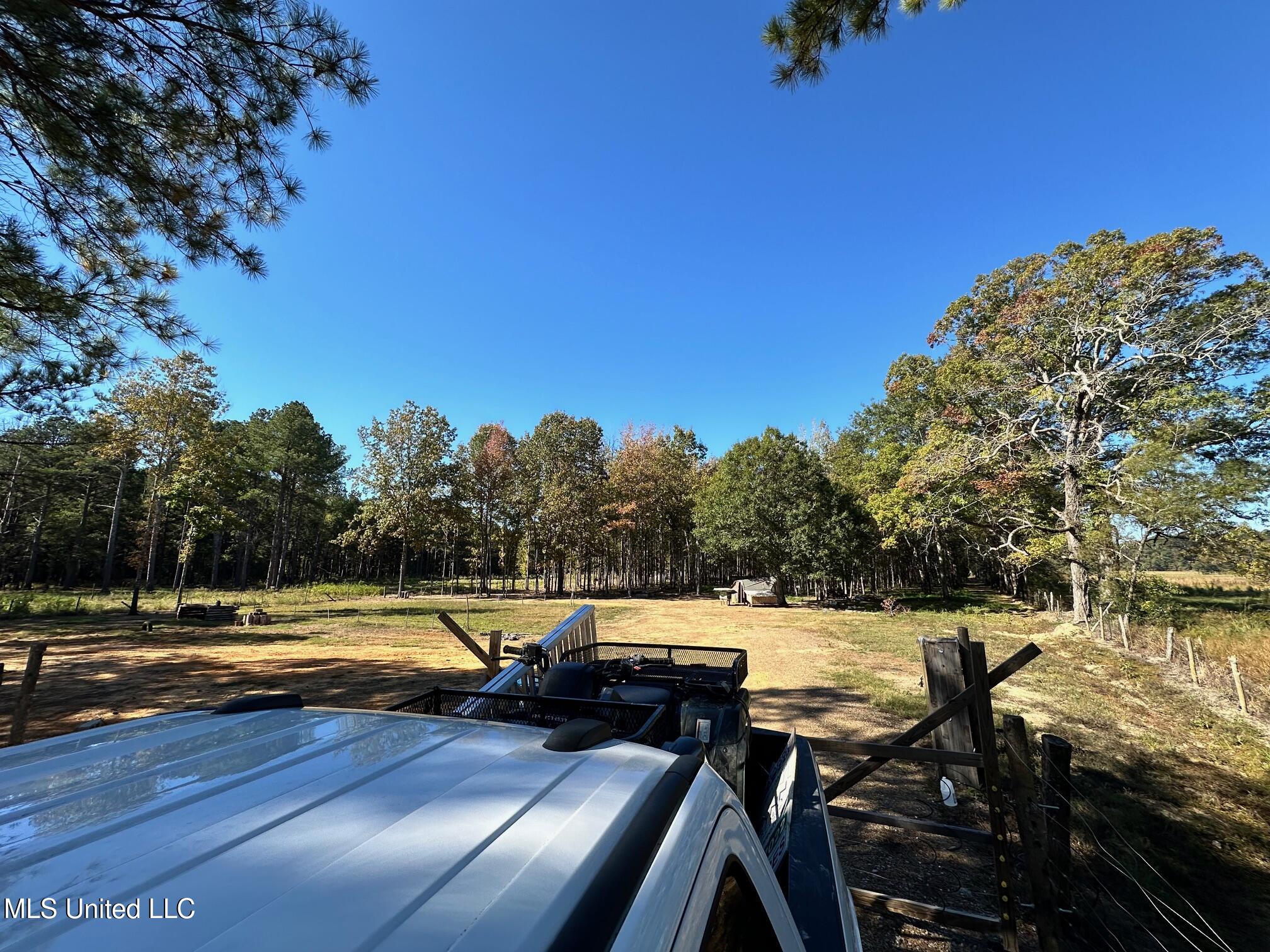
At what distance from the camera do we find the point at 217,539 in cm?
4072

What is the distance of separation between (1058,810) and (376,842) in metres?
4.28

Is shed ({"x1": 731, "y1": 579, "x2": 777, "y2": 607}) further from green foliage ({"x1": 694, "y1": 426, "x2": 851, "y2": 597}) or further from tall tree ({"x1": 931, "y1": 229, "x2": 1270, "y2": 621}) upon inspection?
tall tree ({"x1": 931, "y1": 229, "x2": 1270, "y2": 621})

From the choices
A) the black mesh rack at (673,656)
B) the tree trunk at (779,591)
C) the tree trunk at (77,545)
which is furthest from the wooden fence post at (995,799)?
the tree trunk at (77,545)

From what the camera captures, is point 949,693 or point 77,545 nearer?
point 949,693

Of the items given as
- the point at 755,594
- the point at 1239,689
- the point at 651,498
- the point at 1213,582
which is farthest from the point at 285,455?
the point at 1213,582

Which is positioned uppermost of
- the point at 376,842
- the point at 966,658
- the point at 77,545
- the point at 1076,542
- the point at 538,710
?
the point at 77,545

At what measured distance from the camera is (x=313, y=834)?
98 cm

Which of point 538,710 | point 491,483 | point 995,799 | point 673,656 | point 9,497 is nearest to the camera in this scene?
point 538,710

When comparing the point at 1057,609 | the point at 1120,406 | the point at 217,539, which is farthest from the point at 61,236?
the point at 217,539

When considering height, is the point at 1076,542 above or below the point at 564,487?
below

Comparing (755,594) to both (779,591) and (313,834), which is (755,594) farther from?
(313,834)

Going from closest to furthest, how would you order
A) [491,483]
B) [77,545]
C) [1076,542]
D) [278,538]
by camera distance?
[1076,542] → [491,483] → [278,538] → [77,545]

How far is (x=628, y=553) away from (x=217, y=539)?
108 feet

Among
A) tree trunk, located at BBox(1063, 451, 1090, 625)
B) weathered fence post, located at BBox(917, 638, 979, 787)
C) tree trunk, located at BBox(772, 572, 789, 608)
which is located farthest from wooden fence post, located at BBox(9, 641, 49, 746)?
tree trunk, located at BBox(772, 572, 789, 608)
